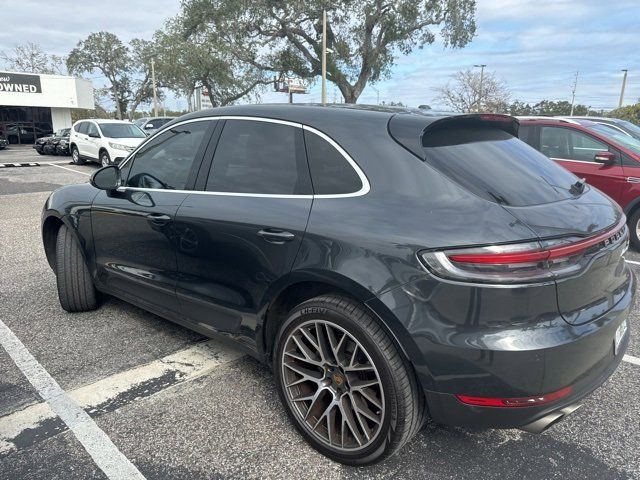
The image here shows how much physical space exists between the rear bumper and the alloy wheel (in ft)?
0.90

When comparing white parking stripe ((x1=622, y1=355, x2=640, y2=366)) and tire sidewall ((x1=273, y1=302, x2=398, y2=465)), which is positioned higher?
tire sidewall ((x1=273, y1=302, x2=398, y2=465))

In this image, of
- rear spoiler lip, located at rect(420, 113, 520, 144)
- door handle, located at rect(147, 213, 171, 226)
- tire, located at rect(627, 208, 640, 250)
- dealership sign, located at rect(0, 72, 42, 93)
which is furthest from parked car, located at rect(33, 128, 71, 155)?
rear spoiler lip, located at rect(420, 113, 520, 144)

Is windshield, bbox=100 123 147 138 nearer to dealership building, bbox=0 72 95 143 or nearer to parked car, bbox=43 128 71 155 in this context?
parked car, bbox=43 128 71 155

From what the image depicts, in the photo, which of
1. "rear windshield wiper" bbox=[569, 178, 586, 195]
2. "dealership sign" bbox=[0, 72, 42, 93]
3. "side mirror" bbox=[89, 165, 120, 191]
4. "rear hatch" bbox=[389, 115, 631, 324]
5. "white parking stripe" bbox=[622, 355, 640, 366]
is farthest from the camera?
"dealership sign" bbox=[0, 72, 42, 93]

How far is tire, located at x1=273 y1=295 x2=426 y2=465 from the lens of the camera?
6.77ft

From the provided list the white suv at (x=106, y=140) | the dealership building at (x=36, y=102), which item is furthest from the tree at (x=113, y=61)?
the white suv at (x=106, y=140)

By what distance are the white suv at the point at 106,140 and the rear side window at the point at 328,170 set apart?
560 inches

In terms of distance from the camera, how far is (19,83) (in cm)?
3497

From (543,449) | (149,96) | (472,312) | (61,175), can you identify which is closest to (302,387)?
(472,312)

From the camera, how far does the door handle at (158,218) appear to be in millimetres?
3029

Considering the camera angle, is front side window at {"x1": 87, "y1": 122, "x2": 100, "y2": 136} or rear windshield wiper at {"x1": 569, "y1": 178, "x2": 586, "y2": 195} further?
front side window at {"x1": 87, "y1": 122, "x2": 100, "y2": 136}

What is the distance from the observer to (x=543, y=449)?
7.96ft

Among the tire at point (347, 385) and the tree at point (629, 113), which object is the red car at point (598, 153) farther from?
the tree at point (629, 113)

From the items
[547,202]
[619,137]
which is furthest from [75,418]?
[619,137]
